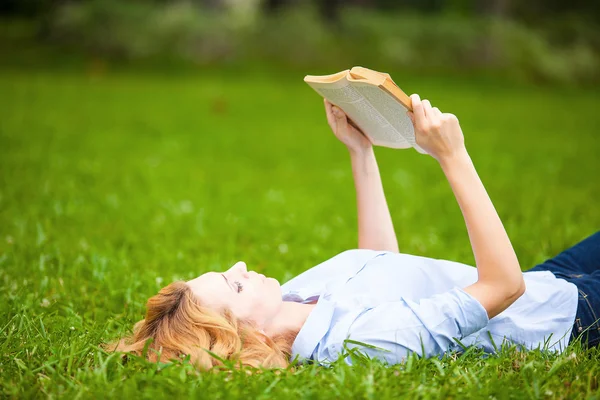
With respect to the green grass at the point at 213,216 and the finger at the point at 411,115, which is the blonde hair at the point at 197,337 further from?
the finger at the point at 411,115

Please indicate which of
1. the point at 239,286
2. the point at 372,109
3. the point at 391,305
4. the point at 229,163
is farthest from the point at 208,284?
the point at 229,163

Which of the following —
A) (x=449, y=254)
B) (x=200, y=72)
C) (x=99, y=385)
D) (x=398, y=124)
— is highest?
(x=398, y=124)

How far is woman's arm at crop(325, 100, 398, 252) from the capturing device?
2689 mm

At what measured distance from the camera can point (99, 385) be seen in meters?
2.04

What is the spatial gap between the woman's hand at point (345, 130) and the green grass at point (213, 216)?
35.3 inches

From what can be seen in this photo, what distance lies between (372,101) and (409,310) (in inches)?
26.3

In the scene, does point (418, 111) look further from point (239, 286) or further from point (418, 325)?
point (239, 286)

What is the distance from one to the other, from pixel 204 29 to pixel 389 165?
10938 mm

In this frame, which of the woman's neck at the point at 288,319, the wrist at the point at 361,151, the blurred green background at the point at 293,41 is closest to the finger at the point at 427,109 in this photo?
the wrist at the point at 361,151

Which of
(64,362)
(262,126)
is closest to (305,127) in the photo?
(262,126)

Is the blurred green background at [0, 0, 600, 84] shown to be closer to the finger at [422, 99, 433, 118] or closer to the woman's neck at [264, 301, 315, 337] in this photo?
the woman's neck at [264, 301, 315, 337]

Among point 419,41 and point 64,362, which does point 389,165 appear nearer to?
point 64,362

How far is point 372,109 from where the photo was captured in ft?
7.48

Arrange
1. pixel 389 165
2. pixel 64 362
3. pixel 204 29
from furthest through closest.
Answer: pixel 204 29 < pixel 389 165 < pixel 64 362
